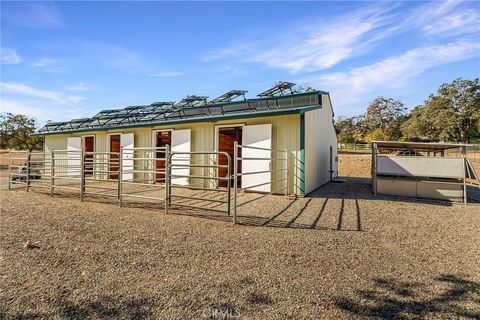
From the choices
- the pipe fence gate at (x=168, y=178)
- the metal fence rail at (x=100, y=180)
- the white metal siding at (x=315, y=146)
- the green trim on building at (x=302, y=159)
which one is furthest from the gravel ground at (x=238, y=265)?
the white metal siding at (x=315, y=146)

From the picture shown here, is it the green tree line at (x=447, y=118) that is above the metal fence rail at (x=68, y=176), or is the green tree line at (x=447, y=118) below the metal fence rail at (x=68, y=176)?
above

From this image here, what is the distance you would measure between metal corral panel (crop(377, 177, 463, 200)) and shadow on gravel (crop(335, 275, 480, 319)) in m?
6.02

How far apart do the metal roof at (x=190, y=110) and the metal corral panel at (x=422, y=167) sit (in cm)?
313

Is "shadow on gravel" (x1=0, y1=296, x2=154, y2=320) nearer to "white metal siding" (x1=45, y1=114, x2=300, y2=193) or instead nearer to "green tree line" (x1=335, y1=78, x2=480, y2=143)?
"white metal siding" (x1=45, y1=114, x2=300, y2=193)

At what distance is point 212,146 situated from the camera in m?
9.39

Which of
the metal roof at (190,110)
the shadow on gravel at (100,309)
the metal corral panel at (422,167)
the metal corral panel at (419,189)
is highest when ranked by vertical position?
the metal roof at (190,110)

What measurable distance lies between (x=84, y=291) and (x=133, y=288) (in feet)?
1.48

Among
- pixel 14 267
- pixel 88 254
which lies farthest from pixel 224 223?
pixel 14 267

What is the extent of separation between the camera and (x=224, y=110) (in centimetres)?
1145

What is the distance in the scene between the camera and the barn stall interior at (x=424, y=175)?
7.39m

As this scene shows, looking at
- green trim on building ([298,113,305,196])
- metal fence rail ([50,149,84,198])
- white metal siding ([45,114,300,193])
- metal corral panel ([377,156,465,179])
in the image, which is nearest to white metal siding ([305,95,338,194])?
green trim on building ([298,113,305,196])

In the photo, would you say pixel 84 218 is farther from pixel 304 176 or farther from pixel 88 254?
pixel 304 176

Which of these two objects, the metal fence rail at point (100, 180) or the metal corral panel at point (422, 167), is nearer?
the metal fence rail at point (100, 180)

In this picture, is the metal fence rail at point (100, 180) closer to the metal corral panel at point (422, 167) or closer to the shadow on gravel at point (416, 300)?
the shadow on gravel at point (416, 300)
